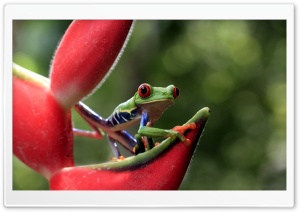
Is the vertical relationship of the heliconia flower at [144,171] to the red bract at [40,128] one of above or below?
below

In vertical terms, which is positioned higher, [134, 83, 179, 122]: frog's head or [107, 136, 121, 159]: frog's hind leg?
[134, 83, 179, 122]: frog's head

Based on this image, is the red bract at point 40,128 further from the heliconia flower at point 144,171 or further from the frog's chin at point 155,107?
the frog's chin at point 155,107

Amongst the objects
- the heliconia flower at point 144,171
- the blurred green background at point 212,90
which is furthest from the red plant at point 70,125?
the blurred green background at point 212,90

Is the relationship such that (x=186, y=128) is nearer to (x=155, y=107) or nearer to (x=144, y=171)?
(x=144, y=171)

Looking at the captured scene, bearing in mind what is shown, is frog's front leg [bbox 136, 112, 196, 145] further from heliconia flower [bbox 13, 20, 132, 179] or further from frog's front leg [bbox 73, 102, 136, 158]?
heliconia flower [bbox 13, 20, 132, 179]

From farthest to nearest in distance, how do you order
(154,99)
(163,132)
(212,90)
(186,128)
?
(212,90)
(154,99)
(163,132)
(186,128)

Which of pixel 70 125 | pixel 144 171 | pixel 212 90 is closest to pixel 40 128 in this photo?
pixel 70 125

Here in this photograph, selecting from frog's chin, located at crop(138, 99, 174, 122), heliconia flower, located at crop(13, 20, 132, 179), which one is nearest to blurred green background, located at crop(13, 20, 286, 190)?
frog's chin, located at crop(138, 99, 174, 122)
